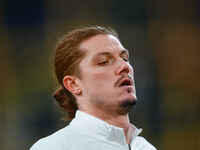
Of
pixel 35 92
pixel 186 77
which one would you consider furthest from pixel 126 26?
pixel 35 92

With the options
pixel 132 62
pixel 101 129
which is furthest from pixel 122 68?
pixel 132 62

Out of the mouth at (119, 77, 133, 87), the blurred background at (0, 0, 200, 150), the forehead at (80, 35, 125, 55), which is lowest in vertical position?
the blurred background at (0, 0, 200, 150)

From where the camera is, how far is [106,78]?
195 centimetres

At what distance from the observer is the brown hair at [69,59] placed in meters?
2.08

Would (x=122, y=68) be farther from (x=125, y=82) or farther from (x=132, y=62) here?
(x=132, y=62)

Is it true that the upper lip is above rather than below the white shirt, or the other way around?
above

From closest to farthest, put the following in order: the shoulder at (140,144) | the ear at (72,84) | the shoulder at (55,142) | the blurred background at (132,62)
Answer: the shoulder at (55,142)
the shoulder at (140,144)
the ear at (72,84)
the blurred background at (132,62)

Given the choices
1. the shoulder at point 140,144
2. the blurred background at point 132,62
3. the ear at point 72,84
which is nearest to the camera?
the shoulder at point 140,144

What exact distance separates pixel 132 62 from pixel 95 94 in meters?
3.62

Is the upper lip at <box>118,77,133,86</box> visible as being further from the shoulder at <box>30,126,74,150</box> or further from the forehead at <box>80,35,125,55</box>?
the shoulder at <box>30,126,74,150</box>

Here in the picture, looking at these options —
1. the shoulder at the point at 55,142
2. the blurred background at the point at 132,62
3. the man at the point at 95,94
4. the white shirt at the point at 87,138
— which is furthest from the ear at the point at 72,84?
the blurred background at the point at 132,62

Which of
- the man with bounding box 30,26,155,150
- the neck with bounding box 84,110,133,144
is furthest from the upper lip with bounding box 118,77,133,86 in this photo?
the neck with bounding box 84,110,133,144

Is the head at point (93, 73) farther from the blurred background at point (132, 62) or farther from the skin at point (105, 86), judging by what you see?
the blurred background at point (132, 62)

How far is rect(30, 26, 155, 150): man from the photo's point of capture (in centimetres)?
186
